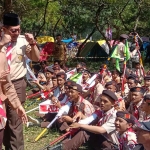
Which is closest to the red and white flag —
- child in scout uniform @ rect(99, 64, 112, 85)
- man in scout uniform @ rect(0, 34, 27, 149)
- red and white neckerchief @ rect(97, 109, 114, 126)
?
child in scout uniform @ rect(99, 64, 112, 85)

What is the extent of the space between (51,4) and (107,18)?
435 cm

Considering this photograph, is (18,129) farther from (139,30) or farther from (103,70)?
(139,30)

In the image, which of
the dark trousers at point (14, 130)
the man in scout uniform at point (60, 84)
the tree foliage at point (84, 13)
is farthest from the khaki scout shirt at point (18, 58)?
the tree foliage at point (84, 13)

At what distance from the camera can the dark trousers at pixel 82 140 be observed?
5.02 meters

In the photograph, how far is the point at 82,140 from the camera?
5.03 meters

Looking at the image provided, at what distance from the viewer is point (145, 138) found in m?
2.65

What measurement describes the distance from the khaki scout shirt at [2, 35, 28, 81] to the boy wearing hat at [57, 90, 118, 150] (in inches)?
40.8

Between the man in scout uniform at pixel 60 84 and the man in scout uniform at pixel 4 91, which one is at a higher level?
the man in scout uniform at pixel 4 91

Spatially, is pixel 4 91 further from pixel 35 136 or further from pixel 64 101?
pixel 64 101

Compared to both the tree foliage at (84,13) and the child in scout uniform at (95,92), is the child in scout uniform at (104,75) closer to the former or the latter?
the child in scout uniform at (95,92)

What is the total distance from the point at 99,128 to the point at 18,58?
1400mm

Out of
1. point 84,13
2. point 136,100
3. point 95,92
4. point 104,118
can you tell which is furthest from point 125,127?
point 84,13

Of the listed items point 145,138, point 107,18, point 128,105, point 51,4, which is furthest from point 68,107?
point 107,18

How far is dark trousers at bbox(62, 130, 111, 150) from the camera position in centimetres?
502
